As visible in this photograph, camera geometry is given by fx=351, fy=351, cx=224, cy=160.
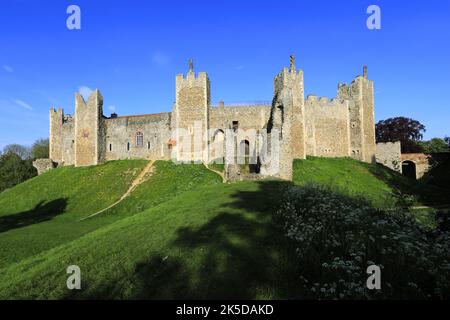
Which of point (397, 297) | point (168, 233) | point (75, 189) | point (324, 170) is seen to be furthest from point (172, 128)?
point (397, 297)

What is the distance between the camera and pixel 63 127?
154 ft

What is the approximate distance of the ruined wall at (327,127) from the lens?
39.1 m

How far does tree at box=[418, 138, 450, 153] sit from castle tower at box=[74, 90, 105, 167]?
5371 cm

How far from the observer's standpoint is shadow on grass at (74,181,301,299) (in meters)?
6.74

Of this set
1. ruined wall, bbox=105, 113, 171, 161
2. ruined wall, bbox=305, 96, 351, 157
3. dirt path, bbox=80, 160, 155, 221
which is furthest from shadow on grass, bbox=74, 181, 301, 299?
ruined wall, bbox=305, 96, 351, 157

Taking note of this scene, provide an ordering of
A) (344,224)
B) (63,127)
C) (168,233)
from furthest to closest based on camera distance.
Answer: (63,127) → (168,233) → (344,224)

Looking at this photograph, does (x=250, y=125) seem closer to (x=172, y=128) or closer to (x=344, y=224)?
(x=172, y=128)

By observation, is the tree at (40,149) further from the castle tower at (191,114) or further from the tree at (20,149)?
the castle tower at (191,114)

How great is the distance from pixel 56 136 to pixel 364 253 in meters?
48.2

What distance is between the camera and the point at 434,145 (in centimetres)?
6212

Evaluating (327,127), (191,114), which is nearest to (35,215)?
(191,114)

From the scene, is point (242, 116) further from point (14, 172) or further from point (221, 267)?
point (14, 172)
